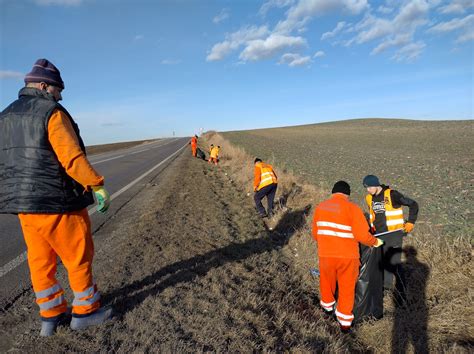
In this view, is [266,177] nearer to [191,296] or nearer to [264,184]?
[264,184]

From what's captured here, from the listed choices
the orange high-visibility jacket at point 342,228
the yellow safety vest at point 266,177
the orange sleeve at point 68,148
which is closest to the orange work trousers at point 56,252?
the orange sleeve at point 68,148

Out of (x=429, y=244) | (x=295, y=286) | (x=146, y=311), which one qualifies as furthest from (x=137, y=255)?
(x=429, y=244)

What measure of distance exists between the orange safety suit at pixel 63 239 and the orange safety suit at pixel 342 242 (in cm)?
240

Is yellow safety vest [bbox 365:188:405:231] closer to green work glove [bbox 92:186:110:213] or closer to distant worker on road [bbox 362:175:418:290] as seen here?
distant worker on road [bbox 362:175:418:290]

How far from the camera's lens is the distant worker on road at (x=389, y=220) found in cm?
406

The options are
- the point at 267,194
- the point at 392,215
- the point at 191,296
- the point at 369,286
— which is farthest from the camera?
the point at 267,194

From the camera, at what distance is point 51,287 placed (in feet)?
8.30

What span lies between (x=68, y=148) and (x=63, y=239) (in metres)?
0.71

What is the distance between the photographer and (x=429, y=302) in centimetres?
391

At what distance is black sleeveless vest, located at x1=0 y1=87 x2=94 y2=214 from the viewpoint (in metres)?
2.25

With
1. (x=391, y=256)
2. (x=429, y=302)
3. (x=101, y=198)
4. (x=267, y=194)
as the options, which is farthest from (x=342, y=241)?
Result: (x=267, y=194)

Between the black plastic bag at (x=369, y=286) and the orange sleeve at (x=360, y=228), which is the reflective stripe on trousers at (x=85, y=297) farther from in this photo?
the black plastic bag at (x=369, y=286)

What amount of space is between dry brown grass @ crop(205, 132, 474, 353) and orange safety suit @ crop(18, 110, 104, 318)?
8.28 ft

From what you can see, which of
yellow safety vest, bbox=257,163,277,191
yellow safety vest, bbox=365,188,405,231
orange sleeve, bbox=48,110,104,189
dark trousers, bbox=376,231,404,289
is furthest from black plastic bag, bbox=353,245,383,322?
yellow safety vest, bbox=257,163,277,191
